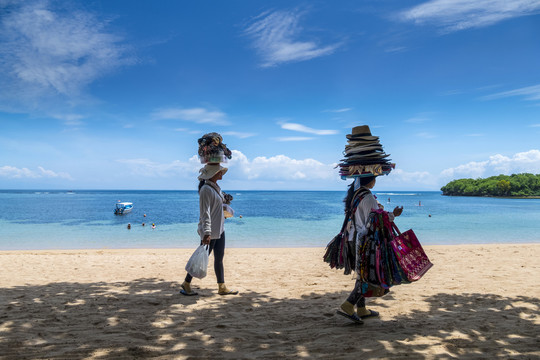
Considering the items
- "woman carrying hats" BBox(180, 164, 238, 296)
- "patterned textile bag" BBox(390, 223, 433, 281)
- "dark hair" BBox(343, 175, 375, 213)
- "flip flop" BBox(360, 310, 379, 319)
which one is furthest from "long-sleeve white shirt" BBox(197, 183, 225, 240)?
"patterned textile bag" BBox(390, 223, 433, 281)

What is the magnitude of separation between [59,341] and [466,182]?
153741 mm

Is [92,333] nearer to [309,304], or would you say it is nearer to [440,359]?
[309,304]

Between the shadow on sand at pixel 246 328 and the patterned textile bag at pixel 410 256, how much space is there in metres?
0.74

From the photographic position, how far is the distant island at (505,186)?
110 meters

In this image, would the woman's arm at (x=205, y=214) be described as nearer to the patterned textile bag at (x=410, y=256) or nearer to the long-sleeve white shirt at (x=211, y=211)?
the long-sleeve white shirt at (x=211, y=211)

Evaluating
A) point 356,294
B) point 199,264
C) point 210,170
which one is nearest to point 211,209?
point 210,170

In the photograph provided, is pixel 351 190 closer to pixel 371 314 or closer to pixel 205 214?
pixel 371 314

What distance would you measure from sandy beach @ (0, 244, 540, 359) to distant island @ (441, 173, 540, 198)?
12546 cm

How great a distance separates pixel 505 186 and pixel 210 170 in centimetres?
13136

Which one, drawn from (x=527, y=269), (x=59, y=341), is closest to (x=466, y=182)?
(x=527, y=269)

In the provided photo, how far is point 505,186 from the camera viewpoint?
11238 cm

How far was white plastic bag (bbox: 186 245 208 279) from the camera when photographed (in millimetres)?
5516

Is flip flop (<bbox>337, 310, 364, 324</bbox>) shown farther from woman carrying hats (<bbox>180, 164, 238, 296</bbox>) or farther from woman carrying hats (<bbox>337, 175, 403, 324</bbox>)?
woman carrying hats (<bbox>180, 164, 238, 296</bbox>)

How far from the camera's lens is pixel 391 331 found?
165 inches
